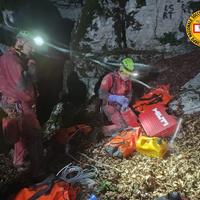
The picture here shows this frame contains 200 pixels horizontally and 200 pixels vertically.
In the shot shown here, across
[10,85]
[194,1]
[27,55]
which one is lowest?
[10,85]

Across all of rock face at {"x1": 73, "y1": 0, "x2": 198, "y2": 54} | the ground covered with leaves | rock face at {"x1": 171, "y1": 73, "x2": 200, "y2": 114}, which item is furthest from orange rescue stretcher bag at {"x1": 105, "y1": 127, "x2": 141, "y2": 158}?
rock face at {"x1": 73, "y1": 0, "x2": 198, "y2": 54}

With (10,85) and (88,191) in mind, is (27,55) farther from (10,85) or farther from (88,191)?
(88,191)

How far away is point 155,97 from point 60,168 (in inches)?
118

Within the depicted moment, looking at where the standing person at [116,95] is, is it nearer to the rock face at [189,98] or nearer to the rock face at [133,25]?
the rock face at [189,98]

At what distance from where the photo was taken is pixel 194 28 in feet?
32.3

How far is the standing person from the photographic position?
26.3 feet

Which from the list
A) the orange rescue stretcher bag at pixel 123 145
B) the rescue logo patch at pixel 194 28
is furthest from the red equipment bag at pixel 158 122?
the rescue logo patch at pixel 194 28

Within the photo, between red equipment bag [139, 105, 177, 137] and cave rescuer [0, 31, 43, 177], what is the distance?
2.47 m

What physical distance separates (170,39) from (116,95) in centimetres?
296

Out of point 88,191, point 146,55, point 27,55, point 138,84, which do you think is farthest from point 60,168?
point 146,55

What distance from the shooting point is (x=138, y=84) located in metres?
9.66

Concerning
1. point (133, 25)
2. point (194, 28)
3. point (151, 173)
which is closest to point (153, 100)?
point (151, 173)

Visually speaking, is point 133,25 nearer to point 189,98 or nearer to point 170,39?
point 170,39

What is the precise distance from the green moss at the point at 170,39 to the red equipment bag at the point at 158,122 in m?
3.03
